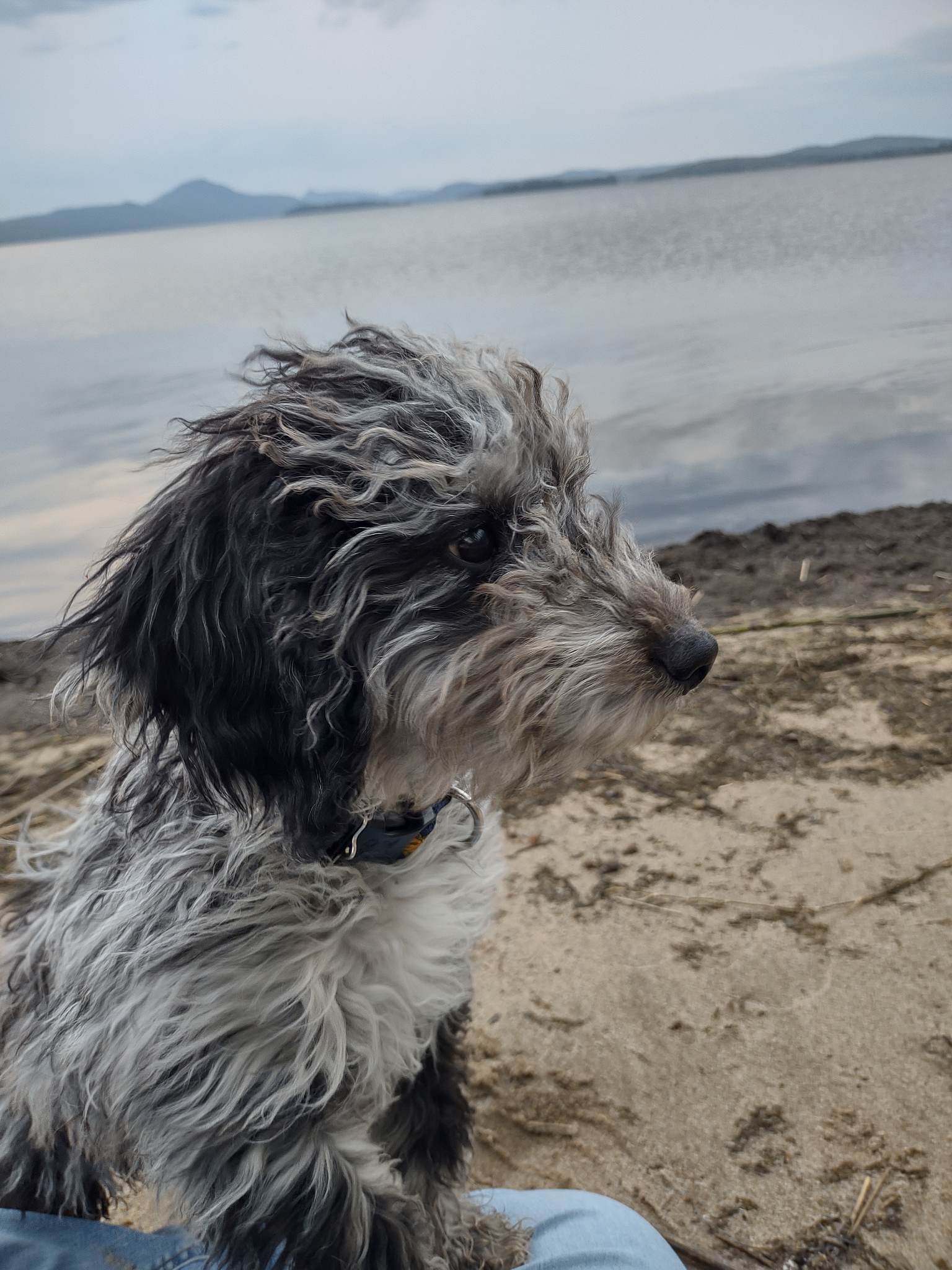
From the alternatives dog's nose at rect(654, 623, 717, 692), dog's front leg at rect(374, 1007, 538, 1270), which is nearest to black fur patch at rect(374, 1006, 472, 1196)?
dog's front leg at rect(374, 1007, 538, 1270)

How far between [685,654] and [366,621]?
2.10 ft

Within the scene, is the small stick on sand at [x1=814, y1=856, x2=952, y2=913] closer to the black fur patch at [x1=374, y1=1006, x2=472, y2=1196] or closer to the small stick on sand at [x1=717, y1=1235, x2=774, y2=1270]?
the small stick on sand at [x1=717, y1=1235, x2=774, y2=1270]

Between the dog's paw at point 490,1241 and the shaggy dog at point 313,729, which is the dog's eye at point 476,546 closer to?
the shaggy dog at point 313,729

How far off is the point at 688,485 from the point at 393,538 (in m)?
6.78

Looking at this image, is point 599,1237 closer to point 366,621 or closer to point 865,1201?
point 865,1201

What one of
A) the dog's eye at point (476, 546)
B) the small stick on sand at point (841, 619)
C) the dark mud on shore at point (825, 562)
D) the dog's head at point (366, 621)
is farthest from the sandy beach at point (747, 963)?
the dog's eye at point (476, 546)

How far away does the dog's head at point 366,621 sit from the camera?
2018mm

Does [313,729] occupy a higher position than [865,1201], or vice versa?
[313,729]

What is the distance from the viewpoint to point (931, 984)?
317 centimetres

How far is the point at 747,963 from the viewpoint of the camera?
3396 mm

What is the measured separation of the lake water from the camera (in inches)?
322

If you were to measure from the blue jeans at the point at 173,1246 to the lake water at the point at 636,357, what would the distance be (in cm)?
171

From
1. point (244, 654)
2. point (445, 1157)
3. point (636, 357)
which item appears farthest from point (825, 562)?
point (636, 357)

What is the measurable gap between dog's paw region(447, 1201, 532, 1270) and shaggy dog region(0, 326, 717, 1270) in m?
0.52
